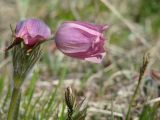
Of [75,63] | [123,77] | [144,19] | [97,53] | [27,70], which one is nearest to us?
[97,53]

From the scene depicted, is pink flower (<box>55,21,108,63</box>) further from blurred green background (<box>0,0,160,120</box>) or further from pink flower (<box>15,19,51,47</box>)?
blurred green background (<box>0,0,160,120</box>)

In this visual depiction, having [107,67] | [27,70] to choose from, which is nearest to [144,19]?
[107,67]

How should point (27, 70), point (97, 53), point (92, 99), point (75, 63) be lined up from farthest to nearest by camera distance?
point (75, 63), point (92, 99), point (27, 70), point (97, 53)

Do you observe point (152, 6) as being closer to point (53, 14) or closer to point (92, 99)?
point (53, 14)

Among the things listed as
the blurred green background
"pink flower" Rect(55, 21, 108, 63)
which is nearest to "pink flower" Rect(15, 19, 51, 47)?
"pink flower" Rect(55, 21, 108, 63)

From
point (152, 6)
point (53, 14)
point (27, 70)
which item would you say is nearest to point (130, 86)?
point (27, 70)

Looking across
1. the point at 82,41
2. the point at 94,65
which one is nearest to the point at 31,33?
the point at 82,41

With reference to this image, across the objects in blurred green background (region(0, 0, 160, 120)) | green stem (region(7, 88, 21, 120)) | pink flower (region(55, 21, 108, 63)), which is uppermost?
pink flower (region(55, 21, 108, 63))

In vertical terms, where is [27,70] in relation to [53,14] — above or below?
above

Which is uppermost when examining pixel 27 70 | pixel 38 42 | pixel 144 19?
pixel 38 42

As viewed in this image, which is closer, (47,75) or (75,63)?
(47,75)
